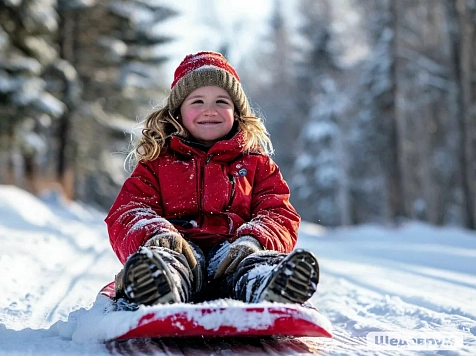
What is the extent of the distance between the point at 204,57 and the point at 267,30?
113 feet

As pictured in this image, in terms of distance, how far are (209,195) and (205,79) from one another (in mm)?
706

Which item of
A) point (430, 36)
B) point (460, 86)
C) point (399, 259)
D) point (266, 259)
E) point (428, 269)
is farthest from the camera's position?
point (430, 36)

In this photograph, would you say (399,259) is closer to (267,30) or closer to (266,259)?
(266,259)

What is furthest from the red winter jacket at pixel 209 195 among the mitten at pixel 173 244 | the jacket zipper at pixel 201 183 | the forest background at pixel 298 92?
the forest background at pixel 298 92

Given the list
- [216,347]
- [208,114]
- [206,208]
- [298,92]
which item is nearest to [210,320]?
[216,347]

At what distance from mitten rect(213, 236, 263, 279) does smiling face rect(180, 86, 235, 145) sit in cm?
83

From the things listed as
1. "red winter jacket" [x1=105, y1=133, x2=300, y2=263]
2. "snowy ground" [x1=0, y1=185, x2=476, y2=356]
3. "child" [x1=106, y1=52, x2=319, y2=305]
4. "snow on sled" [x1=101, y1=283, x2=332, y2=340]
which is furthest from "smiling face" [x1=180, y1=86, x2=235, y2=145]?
"snow on sled" [x1=101, y1=283, x2=332, y2=340]

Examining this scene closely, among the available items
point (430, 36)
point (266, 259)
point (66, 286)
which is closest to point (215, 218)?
point (266, 259)

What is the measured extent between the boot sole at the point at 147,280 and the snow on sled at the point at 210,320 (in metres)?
0.07

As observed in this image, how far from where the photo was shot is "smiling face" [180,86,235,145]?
116 inches

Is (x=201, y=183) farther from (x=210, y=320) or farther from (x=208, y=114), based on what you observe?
(x=210, y=320)

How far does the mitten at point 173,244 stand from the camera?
2.20 meters

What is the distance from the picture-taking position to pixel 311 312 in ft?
6.05

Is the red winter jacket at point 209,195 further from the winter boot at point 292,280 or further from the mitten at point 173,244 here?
the winter boot at point 292,280
